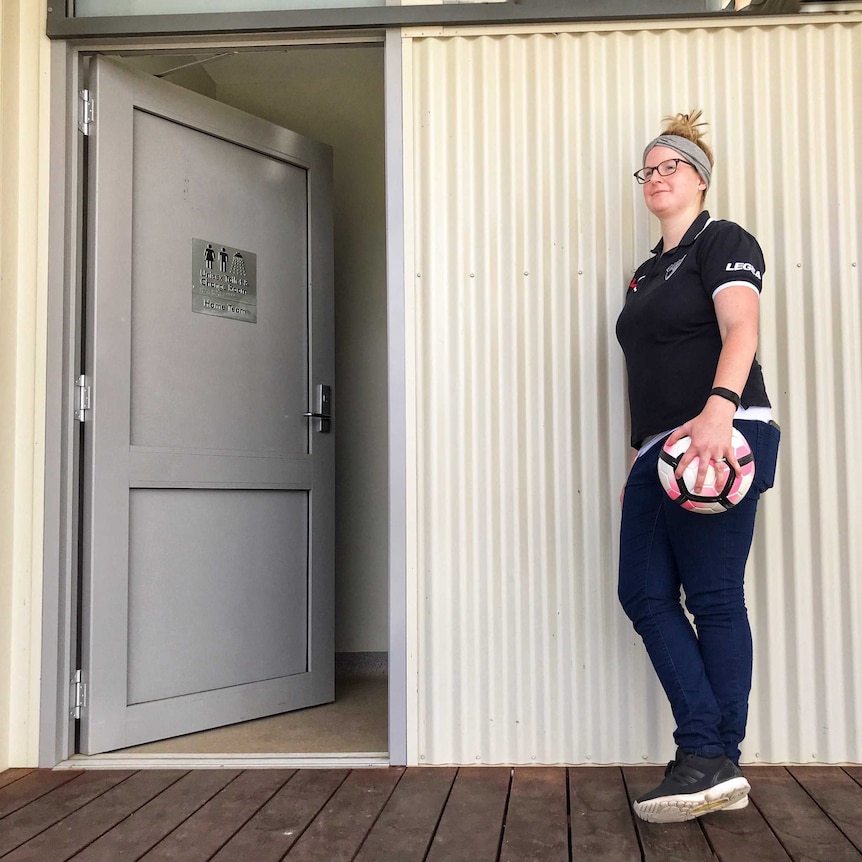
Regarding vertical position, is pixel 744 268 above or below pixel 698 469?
above

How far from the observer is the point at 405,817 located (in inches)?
80.1

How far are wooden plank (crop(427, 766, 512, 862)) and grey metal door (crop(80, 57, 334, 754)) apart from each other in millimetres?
1038

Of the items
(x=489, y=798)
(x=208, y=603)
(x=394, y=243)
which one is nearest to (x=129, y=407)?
(x=208, y=603)

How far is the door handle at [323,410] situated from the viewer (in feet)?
11.2

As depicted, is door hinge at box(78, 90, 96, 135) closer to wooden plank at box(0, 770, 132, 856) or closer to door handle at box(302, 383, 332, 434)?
door handle at box(302, 383, 332, 434)

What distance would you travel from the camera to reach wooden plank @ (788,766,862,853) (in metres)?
1.95

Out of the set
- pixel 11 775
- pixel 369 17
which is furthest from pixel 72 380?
pixel 369 17

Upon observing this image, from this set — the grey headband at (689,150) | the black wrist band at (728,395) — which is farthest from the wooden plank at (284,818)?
the grey headband at (689,150)

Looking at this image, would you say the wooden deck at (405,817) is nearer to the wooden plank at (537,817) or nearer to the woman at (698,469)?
the wooden plank at (537,817)

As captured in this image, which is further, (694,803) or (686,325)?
(686,325)

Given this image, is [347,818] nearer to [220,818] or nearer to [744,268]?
[220,818]

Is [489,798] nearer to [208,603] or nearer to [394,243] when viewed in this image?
[208,603]

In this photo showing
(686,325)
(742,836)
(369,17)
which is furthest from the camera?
(369,17)

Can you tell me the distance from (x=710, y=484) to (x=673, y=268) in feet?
1.83
